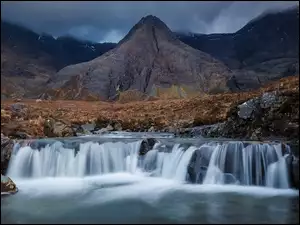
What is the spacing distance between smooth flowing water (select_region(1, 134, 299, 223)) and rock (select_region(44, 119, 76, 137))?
6.42 meters

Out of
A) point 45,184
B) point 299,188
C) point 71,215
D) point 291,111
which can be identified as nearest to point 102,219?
point 71,215

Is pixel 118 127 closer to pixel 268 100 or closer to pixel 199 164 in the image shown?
pixel 268 100

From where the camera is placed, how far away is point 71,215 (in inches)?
611

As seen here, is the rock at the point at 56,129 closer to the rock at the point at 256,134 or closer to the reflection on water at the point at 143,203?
the reflection on water at the point at 143,203

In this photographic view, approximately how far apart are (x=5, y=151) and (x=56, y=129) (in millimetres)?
8680

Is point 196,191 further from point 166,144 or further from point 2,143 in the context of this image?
point 2,143

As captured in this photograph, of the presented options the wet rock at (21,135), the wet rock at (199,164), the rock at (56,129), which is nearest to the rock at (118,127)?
the rock at (56,129)

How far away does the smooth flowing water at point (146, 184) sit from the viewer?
617 inches

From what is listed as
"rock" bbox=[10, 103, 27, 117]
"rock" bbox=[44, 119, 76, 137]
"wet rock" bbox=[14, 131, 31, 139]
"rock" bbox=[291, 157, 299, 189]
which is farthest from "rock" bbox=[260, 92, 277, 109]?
"rock" bbox=[10, 103, 27, 117]

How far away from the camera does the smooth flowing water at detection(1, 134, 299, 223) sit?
15664 millimetres

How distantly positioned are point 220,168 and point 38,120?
15.6m

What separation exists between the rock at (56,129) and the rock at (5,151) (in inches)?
251

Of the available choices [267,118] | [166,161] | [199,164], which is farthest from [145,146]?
[267,118]

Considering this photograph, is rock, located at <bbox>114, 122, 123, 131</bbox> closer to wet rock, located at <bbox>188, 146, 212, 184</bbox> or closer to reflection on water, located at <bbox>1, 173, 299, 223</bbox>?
reflection on water, located at <bbox>1, 173, 299, 223</bbox>
